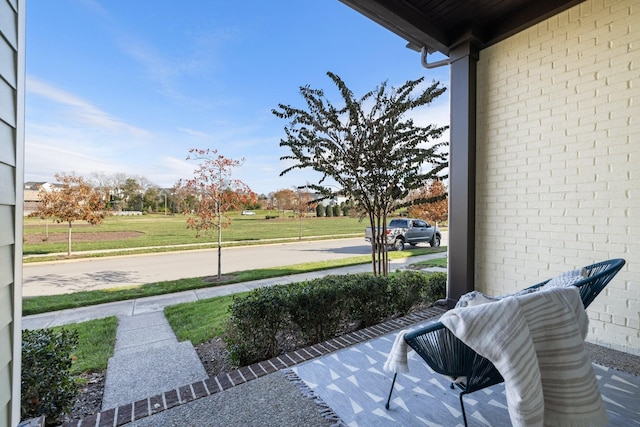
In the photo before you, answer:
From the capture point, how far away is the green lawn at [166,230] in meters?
10.2

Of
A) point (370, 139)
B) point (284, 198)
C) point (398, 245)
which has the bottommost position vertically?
point (398, 245)

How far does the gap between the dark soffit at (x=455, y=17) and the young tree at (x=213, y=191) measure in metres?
4.48

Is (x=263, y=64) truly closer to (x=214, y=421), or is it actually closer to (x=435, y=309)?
(x=435, y=309)

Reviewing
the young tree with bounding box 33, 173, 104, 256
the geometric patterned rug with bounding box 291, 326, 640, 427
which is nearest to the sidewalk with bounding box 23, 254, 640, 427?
the geometric patterned rug with bounding box 291, 326, 640, 427

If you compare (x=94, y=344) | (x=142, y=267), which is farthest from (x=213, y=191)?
(x=94, y=344)

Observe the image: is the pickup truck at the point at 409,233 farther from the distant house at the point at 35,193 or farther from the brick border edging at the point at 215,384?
the distant house at the point at 35,193

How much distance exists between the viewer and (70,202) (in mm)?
7973

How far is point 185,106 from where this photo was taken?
10258 millimetres

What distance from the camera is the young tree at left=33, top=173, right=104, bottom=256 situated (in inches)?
306

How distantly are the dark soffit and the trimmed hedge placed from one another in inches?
99.1

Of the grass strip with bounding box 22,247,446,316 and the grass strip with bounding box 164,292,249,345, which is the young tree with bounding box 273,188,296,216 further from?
the grass strip with bounding box 164,292,249,345

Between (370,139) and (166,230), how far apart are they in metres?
14.2

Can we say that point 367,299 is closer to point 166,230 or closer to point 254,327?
point 254,327

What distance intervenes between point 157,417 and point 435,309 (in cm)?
272
